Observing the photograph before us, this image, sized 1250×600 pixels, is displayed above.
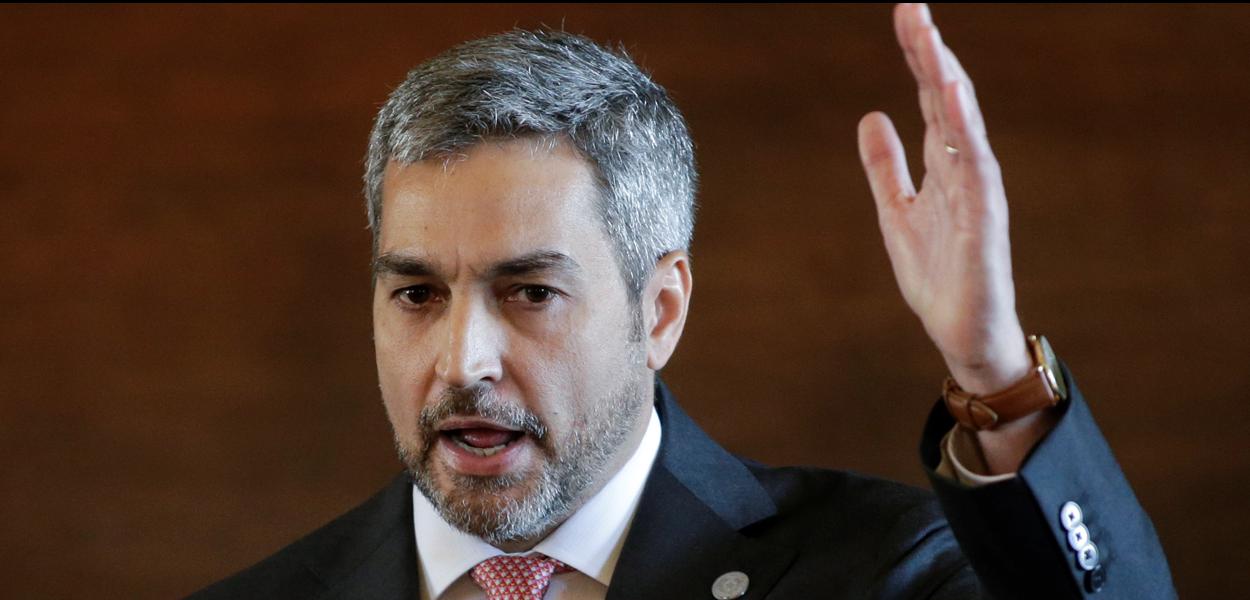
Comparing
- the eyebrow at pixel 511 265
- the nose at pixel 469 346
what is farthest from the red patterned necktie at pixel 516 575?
the eyebrow at pixel 511 265

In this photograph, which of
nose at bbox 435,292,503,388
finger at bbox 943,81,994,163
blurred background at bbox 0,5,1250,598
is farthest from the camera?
blurred background at bbox 0,5,1250,598

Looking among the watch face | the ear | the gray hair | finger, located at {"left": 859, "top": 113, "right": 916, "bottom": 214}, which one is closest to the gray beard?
the ear

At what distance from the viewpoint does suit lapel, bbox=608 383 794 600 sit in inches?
105

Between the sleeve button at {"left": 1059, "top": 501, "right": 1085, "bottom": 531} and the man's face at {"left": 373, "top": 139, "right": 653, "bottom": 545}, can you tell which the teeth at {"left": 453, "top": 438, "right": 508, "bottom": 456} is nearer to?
the man's face at {"left": 373, "top": 139, "right": 653, "bottom": 545}

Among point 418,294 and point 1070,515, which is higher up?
point 418,294

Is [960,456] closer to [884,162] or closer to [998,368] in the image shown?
[998,368]

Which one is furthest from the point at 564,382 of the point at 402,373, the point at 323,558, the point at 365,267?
the point at 365,267

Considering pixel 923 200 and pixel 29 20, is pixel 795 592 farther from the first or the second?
pixel 29 20

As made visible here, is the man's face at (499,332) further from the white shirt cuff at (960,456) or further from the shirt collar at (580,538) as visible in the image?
the white shirt cuff at (960,456)

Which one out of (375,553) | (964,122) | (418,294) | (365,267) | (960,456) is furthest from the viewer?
(365,267)

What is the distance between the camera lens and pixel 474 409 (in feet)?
8.30

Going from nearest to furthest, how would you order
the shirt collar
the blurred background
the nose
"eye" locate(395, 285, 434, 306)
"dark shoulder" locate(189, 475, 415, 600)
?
the nose → "eye" locate(395, 285, 434, 306) → the shirt collar → "dark shoulder" locate(189, 475, 415, 600) → the blurred background

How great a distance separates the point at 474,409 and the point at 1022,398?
2.57 feet

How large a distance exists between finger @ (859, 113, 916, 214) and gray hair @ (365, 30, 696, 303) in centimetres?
52
